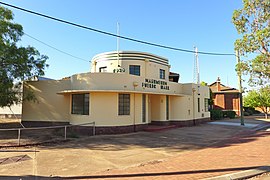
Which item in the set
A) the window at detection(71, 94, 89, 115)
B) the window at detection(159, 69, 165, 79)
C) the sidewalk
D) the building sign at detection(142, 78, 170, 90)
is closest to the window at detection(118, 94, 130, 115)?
the building sign at detection(142, 78, 170, 90)

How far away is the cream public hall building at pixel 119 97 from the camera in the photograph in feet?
47.8

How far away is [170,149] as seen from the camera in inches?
397

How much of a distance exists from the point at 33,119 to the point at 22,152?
32.9 ft

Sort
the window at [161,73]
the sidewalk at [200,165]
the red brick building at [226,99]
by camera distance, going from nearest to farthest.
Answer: the sidewalk at [200,165]
the window at [161,73]
the red brick building at [226,99]

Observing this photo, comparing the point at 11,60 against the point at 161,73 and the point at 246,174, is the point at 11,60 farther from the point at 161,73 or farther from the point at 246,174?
the point at 246,174

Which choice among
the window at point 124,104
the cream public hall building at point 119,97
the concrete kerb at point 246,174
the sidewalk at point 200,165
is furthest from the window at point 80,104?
the concrete kerb at point 246,174

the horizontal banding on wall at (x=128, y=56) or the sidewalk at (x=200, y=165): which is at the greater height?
the horizontal banding on wall at (x=128, y=56)

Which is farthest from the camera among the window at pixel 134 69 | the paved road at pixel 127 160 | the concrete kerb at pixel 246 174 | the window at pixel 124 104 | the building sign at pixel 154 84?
the window at pixel 134 69

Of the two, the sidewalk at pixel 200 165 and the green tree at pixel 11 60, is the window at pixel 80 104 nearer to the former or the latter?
the green tree at pixel 11 60

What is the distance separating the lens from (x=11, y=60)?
15.0 m

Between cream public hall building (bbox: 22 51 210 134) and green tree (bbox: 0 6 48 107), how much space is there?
2.02m

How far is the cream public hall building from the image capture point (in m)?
14.6

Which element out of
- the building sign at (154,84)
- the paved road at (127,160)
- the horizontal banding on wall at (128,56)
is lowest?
the paved road at (127,160)

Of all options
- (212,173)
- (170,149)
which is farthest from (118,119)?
(212,173)
